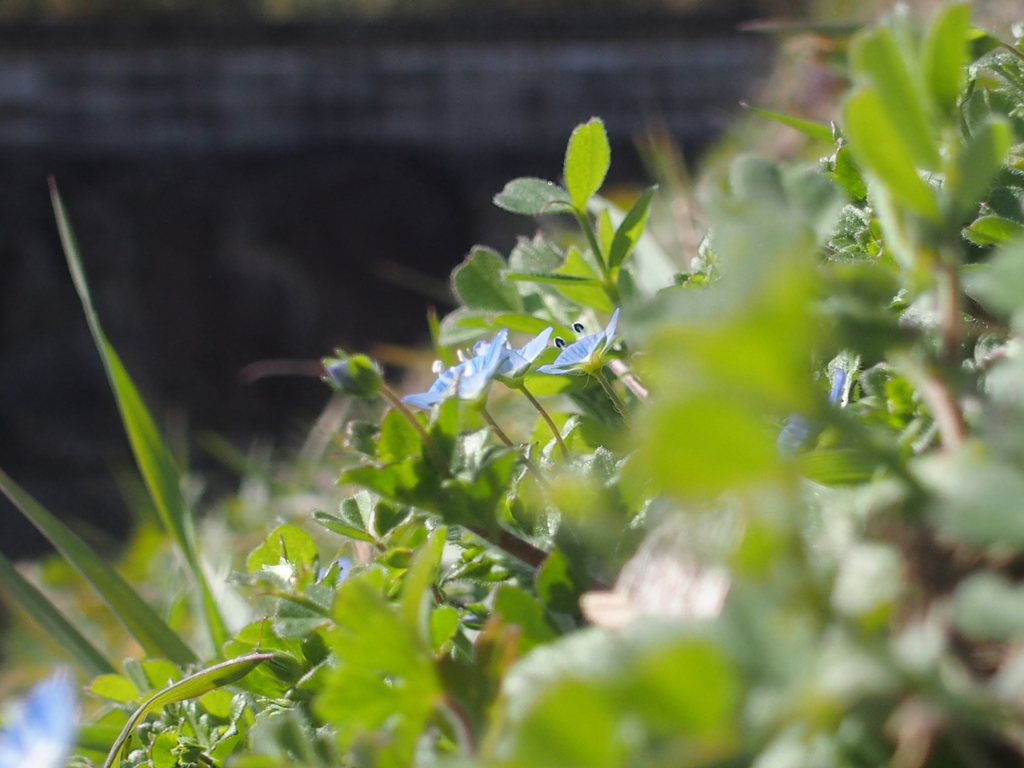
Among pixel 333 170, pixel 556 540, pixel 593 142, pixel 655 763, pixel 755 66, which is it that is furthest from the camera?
pixel 333 170

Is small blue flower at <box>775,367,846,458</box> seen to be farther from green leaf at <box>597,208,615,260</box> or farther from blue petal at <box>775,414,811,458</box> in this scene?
green leaf at <box>597,208,615,260</box>

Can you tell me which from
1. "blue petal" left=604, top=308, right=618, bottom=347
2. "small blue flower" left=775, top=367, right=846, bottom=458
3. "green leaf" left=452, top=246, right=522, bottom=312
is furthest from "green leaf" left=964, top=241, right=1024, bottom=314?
"green leaf" left=452, top=246, right=522, bottom=312

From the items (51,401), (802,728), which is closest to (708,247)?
(802,728)

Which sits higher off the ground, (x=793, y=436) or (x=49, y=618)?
(x=793, y=436)

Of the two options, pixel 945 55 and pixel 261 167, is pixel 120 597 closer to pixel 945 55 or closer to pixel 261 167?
pixel 945 55

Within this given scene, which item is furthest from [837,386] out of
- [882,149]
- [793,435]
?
[882,149]

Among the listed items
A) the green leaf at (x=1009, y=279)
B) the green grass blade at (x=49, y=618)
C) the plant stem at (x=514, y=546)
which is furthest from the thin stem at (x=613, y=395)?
the green grass blade at (x=49, y=618)

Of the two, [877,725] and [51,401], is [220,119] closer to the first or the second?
[51,401]

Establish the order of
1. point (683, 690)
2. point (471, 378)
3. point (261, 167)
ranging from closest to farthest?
1. point (683, 690)
2. point (471, 378)
3. point (261, 167)

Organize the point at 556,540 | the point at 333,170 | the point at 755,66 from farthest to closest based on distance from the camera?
the point at 333,170 → the point at 755,66 → the point at 556,540
